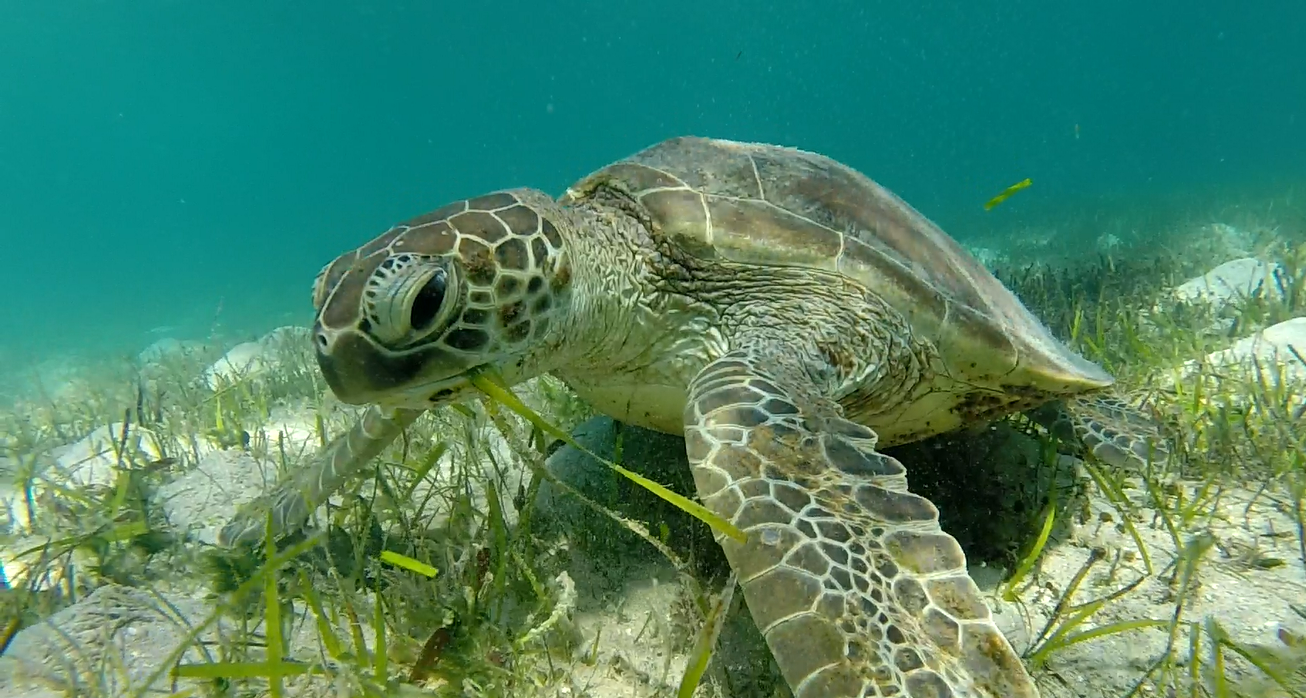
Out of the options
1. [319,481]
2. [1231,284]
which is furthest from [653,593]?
[1231,284]

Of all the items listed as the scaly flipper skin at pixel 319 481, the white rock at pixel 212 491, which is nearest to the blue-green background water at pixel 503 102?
the white rock at pixel 212 491

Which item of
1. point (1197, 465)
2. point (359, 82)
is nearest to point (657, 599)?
point (1197, 465)

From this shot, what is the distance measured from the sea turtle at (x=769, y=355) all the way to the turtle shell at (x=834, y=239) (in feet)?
0.03

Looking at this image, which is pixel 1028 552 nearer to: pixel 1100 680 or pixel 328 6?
pixel 1100 680

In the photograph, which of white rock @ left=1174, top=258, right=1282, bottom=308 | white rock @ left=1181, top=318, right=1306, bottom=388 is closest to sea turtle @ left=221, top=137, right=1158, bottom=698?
white rock @ left=1181, top=318, right=1306, bottom=388

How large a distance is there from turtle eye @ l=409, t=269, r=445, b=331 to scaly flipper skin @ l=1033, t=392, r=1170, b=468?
96.8 inches

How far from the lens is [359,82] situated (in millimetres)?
87188

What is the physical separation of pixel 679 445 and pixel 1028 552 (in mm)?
1355

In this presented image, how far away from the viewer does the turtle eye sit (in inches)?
67.5

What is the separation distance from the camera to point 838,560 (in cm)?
139

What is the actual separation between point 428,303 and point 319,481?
42.6 inches

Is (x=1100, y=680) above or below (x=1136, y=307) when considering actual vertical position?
below

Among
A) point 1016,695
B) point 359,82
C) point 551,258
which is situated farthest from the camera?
point 359,82

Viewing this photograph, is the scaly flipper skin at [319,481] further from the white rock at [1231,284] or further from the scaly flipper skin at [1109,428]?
the white rock at [1231,284]
